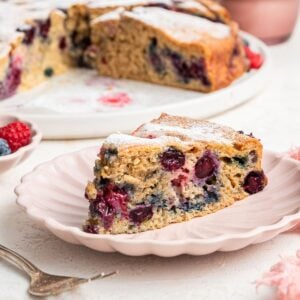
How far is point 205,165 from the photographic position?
6.44 feet

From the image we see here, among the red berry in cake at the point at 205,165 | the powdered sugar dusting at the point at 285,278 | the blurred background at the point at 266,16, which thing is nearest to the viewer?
the powdered sugar dusting at the point at 285,278

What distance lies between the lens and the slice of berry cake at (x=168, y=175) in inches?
73.4

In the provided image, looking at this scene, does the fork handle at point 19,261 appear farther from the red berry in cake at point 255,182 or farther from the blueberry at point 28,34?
the blueberry at point 28,34

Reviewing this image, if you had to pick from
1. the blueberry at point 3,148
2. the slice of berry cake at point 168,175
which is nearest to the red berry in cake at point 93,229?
the slice of berry cake at point 168,175

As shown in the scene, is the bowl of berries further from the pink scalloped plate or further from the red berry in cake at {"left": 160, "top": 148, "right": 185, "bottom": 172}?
the red berry in cake at {"left": 160, "top": 148, "right": 185, "bottom": 172}

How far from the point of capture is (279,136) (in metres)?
2.73

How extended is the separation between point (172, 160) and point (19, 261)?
41cm

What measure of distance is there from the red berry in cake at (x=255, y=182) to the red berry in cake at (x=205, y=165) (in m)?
0.11

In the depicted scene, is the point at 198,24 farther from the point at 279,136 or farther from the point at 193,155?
the point at 193,155

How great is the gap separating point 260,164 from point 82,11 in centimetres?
169

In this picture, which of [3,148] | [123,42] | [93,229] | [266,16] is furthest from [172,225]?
[266,16]

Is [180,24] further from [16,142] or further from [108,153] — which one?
[108,153]

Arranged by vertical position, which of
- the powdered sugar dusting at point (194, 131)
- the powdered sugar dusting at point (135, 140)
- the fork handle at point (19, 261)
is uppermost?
the powdered sugar dusting at point (135, 140)

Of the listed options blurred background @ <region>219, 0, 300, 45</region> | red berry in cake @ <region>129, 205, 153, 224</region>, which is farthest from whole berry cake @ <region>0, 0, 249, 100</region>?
red berry in cake @ <region>129, 205, 153, 224</region>
